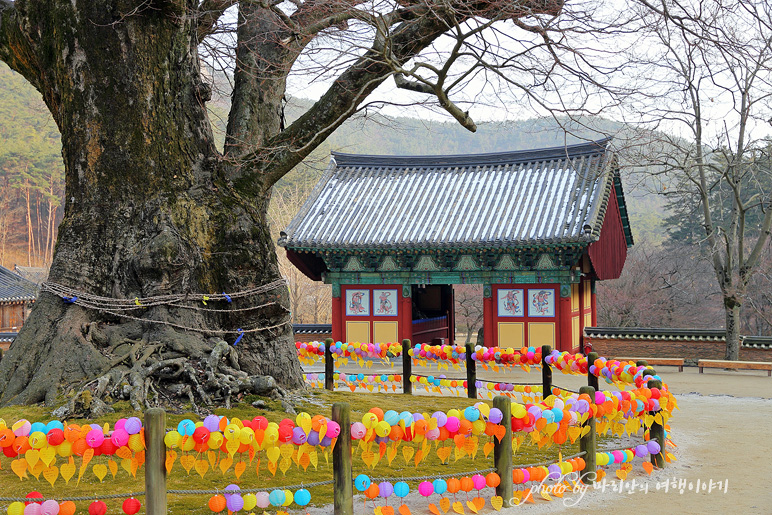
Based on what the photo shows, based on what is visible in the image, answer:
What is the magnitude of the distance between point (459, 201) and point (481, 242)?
2.43 m

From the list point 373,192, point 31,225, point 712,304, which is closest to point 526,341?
point 373,192

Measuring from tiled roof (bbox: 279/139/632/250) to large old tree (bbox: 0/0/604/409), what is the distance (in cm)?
961

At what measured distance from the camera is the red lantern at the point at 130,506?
4434 millimetres

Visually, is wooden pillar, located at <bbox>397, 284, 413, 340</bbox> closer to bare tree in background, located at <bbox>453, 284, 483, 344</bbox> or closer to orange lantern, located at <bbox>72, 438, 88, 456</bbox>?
bare tree in background, located at <bbox>453, 284, 483, 344</bbox>

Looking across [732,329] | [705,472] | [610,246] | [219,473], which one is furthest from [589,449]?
[610,246]

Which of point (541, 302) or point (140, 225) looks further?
point (541, 302)

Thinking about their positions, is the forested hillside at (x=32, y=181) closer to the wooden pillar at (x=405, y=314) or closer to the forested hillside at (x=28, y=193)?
the forested hillside at (x=28, y=193)

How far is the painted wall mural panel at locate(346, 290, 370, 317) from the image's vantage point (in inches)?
727

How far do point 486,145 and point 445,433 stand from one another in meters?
72.6

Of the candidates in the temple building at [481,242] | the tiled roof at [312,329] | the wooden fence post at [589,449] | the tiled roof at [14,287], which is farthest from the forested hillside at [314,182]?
the tiled roof at [14,287]

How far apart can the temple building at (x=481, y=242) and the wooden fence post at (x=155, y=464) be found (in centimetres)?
1309

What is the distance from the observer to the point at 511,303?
17.5m

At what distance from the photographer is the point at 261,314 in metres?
7.61

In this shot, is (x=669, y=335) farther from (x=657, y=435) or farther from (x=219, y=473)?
(x=219, y=473)
